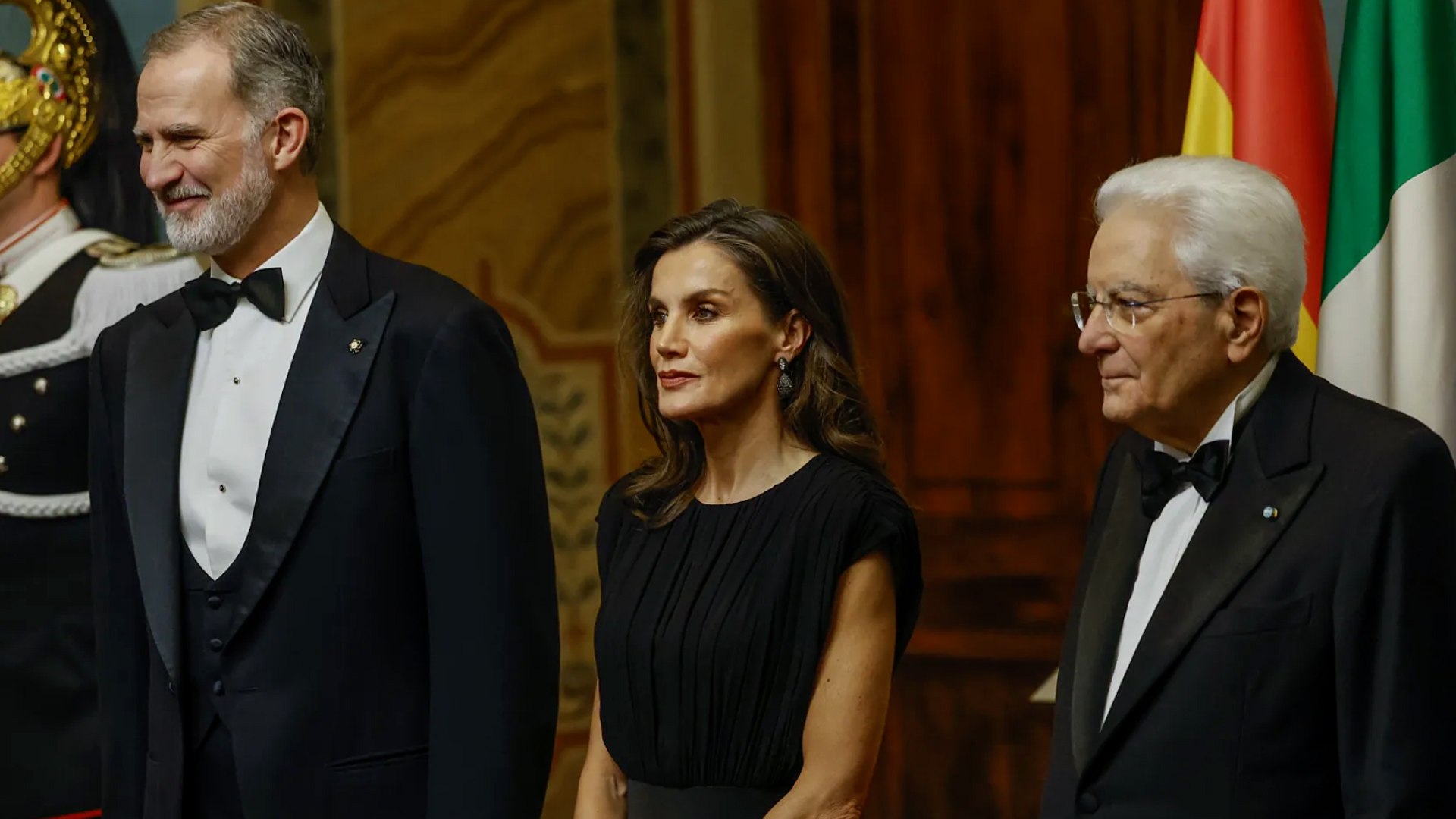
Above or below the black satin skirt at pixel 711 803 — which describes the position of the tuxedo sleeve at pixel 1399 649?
above

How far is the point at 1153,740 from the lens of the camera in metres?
2.14

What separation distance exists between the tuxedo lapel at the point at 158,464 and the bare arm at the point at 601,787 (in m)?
0.57

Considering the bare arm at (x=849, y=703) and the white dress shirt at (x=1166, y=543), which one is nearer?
the white dress shirt at (x=1166, y=543)

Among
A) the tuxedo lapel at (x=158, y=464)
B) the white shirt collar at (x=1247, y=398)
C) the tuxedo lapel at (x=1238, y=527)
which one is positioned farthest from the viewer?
the tuxedo lapel at (x=158, y=464)

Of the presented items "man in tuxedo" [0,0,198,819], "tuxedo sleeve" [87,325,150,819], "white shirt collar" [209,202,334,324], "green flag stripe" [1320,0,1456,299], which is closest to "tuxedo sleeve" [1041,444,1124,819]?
"green flag stripe" [1320,0,1456,299]

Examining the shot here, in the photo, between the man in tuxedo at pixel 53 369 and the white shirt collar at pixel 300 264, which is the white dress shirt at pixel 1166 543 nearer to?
the white shirt collar at pixel 300 264

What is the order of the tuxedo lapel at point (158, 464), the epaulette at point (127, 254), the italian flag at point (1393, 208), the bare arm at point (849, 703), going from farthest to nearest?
the epaulette at point (127, 254) → the italian flag at point (1393, 208) → the tuxedo lapel at point (158, 464) → the bare arm at point (849, 703)

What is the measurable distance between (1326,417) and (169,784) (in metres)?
1.54

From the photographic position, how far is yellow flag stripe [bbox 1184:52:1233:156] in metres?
3.08

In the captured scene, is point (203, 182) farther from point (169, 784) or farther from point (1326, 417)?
Result: point (1326, 417)

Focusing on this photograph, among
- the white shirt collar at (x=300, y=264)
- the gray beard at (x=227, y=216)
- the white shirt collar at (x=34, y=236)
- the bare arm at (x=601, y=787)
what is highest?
the gray beard at (x=227, y=216)

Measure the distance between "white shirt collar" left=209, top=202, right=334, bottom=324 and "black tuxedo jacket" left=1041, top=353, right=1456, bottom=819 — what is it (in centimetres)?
116

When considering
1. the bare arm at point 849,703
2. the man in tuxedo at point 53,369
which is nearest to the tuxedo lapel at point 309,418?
the bare arm at point 849,703

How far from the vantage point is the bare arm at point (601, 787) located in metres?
2.54
